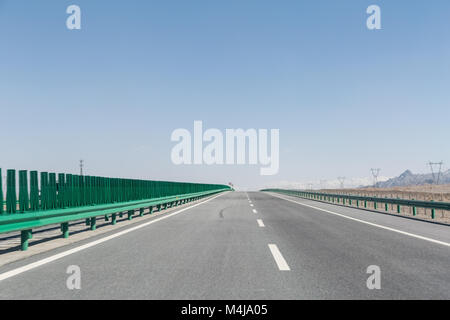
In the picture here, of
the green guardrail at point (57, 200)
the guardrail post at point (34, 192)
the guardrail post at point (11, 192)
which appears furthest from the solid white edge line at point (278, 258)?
the guardrail post at point (34, 192)

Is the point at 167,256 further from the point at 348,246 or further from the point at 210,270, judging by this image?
the point at 348,246

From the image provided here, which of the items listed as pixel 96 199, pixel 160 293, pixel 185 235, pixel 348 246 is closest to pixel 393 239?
Answer: pixel 348 246

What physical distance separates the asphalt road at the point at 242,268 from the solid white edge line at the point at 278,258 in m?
0.02

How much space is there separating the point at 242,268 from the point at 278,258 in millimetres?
1045

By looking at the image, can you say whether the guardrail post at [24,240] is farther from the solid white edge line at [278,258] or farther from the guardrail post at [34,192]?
the solid white edge line at [278,258]

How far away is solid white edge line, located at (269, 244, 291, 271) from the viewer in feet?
19.2

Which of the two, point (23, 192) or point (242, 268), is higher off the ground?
point (23, 192)

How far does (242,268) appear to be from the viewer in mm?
5793

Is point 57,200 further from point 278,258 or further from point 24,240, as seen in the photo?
point 278,258

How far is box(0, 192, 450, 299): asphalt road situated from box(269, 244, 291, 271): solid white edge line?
0.02 metres

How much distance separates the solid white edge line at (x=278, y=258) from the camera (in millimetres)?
5859

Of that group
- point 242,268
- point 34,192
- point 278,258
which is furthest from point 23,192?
point 278,258

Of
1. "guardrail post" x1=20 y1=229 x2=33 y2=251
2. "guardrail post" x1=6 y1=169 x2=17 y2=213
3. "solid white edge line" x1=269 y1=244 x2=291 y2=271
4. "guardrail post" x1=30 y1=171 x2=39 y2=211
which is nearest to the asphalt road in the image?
"solid white edge line" x1=269 y1=244 x2=291 y2=271

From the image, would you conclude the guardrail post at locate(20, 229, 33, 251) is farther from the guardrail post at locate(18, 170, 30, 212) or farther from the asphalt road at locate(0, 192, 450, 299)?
the guardrail post at locate(18, 170, 30, 212)
